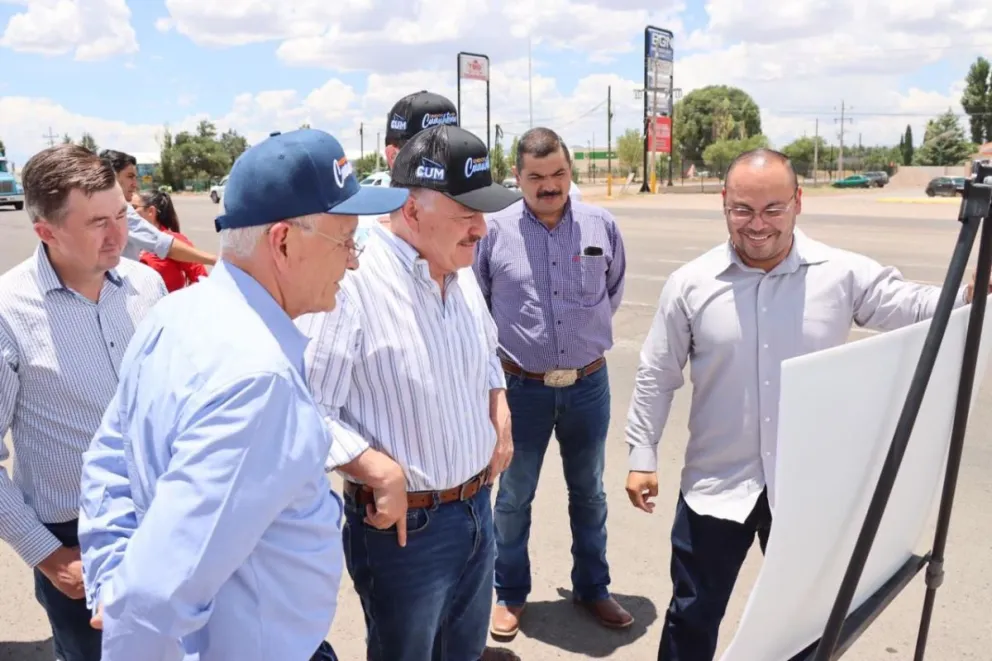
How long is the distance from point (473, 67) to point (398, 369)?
1991 inches

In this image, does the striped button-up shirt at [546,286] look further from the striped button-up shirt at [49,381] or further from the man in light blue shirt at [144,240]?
the man in light blue shirt at [144,240]

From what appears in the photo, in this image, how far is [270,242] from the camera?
1561 mm

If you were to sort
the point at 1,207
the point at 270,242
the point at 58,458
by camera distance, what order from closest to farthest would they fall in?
the point at 270,242 < the point at 58,458 < the point at 1,207

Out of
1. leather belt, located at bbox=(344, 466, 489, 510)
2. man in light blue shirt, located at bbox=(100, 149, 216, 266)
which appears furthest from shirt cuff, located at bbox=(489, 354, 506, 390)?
man in light blue shirt, located at bbox=(100, 149, 216, 266)

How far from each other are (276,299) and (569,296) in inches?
85.2

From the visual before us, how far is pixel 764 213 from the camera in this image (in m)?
2.52

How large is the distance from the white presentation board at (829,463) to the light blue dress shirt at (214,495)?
0.79m

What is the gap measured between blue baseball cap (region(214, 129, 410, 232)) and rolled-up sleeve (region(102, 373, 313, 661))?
14.3 inches

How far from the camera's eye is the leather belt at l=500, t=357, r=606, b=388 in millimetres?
3502

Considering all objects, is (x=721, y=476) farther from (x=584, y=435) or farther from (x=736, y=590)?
(x=736, y=590)

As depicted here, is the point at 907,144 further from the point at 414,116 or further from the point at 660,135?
the point at 414,116

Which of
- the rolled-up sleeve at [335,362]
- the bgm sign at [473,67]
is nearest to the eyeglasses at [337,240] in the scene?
the rolled-up sleeve at [335,362]

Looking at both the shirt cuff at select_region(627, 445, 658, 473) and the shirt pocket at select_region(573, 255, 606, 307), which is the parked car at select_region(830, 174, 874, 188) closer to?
the shirt pocket at select_region(573, 255, 606, 307)

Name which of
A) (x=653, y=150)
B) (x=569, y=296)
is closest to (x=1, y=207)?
(x=653, y=150)
